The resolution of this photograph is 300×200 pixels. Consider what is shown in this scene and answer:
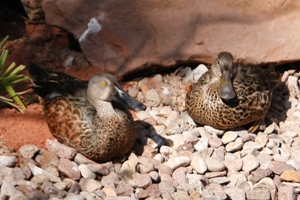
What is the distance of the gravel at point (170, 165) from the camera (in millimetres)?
4707

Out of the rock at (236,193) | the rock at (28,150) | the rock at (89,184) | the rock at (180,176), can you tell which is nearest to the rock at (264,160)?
the rock at (236,193)

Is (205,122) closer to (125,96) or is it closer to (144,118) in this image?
(144,118)

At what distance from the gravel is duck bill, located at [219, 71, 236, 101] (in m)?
0.33

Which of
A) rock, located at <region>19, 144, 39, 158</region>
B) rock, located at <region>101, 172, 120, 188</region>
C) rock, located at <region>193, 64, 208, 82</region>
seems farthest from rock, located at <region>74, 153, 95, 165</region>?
rock, located at <region>193, 64, 208, 82</region>

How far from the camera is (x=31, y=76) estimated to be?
5.26 m

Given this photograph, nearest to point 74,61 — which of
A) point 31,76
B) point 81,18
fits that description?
point 81,18

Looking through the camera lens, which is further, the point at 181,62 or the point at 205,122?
the point at 181,62

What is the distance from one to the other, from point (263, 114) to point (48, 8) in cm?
211

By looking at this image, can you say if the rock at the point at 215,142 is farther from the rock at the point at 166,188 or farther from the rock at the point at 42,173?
the rock at the point at 42,173

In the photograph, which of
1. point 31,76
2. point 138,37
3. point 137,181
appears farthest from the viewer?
point 138,37

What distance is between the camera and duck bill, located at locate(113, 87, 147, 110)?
492 cm

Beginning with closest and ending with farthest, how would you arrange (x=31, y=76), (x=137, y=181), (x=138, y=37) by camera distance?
(x=137, y=181) → (x=31, y=76) → (x=138, y=37)

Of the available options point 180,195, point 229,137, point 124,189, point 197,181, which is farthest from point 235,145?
point 124,189

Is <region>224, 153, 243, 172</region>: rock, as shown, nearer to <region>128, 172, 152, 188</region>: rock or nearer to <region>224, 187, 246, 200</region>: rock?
<region>224, 187, 246, 200</region>: rock
